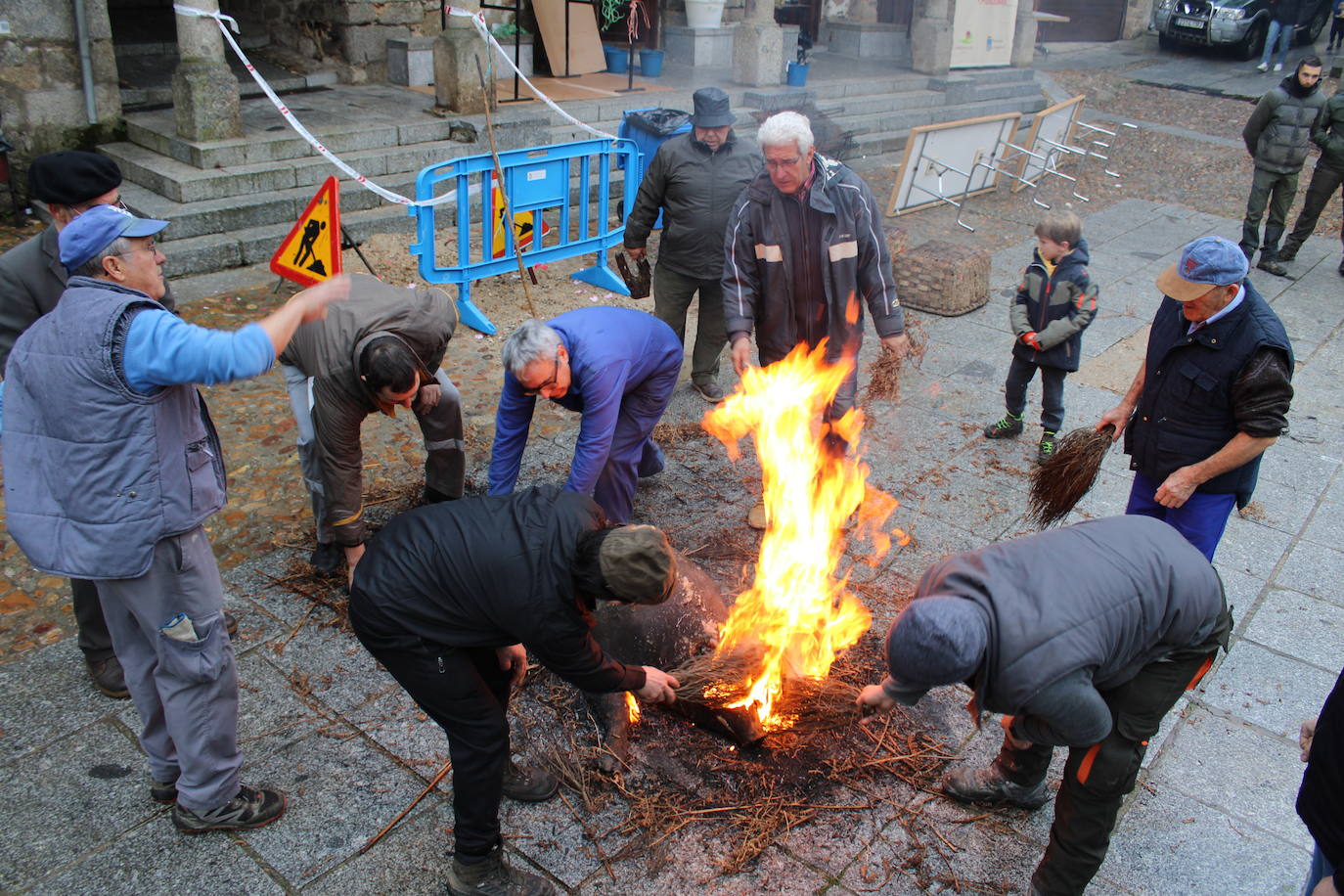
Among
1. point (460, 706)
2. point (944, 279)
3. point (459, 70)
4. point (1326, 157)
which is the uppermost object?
point (459, 70)

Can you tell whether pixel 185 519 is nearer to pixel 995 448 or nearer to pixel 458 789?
pixel 458 789

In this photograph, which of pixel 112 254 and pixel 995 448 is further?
pixel 995 448

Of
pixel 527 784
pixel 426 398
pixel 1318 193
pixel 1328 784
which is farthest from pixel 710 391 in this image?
pixel 1318 193

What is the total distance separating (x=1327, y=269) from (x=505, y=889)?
11.5 m

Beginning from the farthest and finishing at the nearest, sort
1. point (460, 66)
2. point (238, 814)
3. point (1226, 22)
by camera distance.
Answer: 1. point (1226, 22)
2. point (460, 66)
3. point (238, 814)

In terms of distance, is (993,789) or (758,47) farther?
(758,47)

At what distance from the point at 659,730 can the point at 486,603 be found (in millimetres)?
1403

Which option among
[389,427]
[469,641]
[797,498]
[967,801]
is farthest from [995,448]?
[469,641]

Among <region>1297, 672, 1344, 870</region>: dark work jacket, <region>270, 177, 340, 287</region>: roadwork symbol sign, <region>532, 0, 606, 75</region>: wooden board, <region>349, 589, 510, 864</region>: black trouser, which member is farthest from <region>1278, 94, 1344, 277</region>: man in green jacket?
<region>349, 589, 510, 864</region>: black trouser

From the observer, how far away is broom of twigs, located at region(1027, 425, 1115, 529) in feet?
16.4

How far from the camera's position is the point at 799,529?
510 cm

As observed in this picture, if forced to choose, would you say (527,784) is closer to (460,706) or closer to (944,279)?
(460,706)

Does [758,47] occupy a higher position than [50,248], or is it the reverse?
[758,47]

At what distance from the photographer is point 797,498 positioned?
17.3 feet
